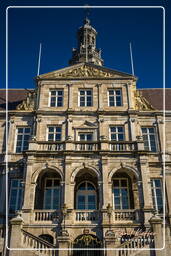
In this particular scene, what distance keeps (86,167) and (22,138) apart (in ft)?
20.6

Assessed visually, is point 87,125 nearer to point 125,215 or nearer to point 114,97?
point 114,97

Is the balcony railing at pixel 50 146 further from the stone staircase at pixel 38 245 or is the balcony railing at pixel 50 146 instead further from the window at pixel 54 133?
the stone staircase at pixel 38 245

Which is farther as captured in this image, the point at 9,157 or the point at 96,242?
the point at 9,157

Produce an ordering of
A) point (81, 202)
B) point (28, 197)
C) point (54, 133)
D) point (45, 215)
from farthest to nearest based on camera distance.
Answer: point (54, 133)
point (81, 202)
point (28, 197)
point (45, 215)

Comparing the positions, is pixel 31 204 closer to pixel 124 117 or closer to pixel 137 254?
pixel 137 254

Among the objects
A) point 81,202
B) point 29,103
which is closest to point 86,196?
point 81,202

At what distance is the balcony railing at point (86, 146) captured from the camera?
64.6ft

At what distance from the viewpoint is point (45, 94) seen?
24062mm

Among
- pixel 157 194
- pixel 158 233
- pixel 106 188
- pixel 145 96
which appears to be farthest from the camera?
pixel 145 96

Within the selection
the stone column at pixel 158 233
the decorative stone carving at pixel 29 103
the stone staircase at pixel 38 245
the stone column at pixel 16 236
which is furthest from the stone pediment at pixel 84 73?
the stone staircase at pixel 38 245

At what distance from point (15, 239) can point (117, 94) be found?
14362mm

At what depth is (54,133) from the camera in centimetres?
2198

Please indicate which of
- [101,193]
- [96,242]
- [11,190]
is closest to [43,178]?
[11,190]

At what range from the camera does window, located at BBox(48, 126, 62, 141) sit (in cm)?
2177
